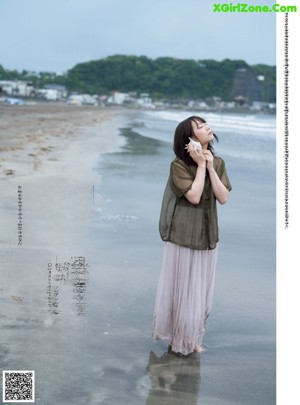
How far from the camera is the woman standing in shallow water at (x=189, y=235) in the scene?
9.14ft

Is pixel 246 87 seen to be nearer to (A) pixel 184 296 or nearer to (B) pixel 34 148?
(A) pixel 184 296

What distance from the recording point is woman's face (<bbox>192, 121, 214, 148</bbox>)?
278cm

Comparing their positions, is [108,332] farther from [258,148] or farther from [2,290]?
[258,148]

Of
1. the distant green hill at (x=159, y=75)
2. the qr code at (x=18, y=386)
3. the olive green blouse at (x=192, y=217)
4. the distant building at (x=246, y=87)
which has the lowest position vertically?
the qr code at (x=18, y=386)

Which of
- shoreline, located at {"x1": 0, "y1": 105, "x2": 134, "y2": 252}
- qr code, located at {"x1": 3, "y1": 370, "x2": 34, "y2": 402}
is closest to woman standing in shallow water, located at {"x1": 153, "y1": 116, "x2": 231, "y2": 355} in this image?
qr code, located at {"x1": 3, "y1": 370, "x2": 34, "y2": 402}

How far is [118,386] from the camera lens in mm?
2625

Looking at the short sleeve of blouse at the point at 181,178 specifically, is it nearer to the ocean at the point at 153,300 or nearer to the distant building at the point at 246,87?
the ocean at the point at 153,300

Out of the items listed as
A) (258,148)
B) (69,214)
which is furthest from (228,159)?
(69,214)

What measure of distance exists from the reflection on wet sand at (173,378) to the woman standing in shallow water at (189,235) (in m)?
0.06

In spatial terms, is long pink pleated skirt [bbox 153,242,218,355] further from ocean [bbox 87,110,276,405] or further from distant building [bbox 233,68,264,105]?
distant building [bbox 233,68,264,105]

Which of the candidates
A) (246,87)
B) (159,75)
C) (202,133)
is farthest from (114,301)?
(159,75)

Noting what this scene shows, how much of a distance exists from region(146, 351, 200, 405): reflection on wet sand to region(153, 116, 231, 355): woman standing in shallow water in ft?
0.20

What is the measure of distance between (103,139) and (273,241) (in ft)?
25.9

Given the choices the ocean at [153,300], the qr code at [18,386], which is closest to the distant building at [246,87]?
the ocean at [153,300]
